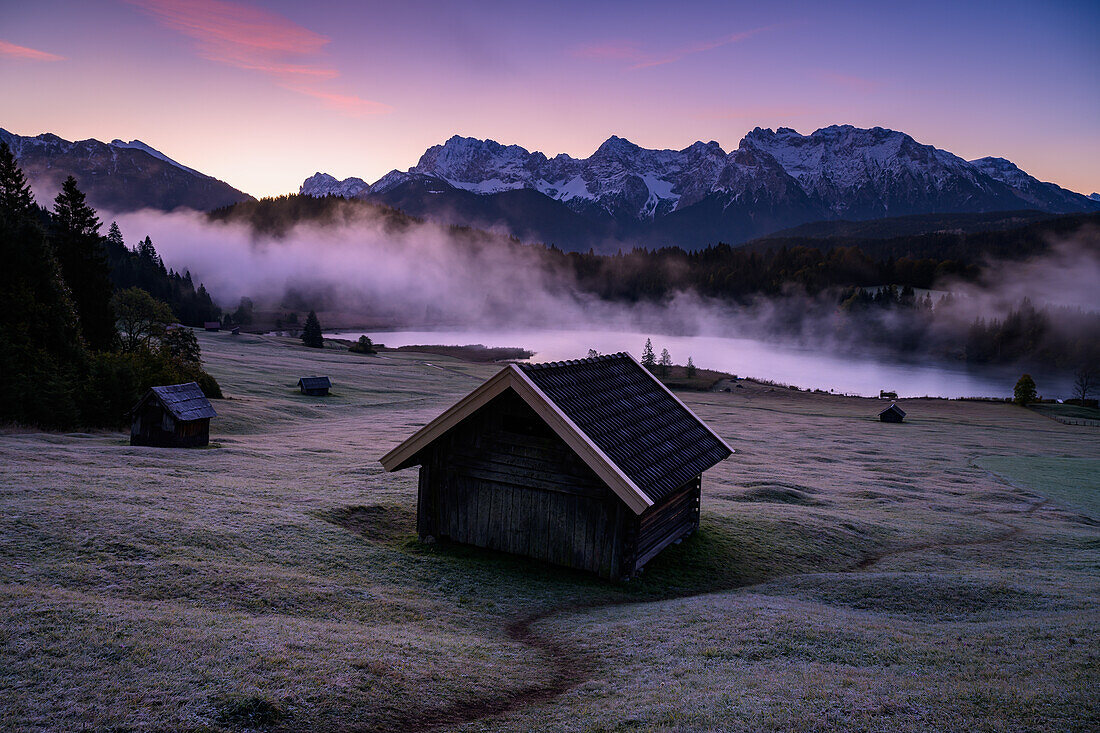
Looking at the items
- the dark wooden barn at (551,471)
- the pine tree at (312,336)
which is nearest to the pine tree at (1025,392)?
the dark wooden barn at (551,471)

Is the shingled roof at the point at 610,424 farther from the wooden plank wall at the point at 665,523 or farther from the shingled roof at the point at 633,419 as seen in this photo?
the wooden plank wall at the point at 665,523

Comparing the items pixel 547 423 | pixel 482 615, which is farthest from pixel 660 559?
pixel 482 615

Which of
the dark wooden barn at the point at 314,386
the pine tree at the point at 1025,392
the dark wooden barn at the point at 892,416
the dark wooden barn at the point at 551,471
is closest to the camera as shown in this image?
the dark wooden barn at the point at 551,471

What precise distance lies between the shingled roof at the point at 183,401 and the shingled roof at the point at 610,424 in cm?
2375

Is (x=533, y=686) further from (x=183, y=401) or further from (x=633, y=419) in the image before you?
(x=183, y=401)

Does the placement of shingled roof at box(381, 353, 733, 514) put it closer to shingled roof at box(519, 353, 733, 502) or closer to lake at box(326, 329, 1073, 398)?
shingled roof at box(519, 353, 733, 502)

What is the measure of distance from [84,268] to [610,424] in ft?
209

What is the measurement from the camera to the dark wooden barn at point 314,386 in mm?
74125

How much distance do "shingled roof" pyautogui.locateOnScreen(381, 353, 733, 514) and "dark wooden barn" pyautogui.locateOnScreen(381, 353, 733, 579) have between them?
0.04m

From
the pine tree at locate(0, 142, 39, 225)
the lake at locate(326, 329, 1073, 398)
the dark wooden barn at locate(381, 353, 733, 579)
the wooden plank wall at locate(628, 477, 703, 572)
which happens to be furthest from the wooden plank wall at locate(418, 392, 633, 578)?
the lake at locate(326, 329, 1073, 398)

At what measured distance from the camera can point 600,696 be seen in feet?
32.6

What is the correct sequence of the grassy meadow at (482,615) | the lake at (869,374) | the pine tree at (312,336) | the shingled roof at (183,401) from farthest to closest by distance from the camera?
the lake at (869,374), the pine tree at (312,336), the shingled roof at (183,401), the grassy meadow at (482,615)

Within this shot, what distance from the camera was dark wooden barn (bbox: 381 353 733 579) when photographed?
1719 cm

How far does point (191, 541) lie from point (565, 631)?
9846mm
